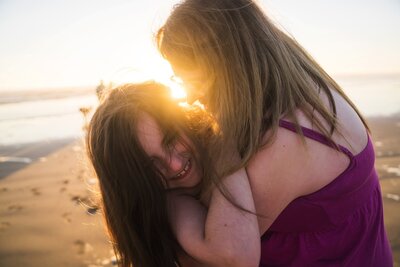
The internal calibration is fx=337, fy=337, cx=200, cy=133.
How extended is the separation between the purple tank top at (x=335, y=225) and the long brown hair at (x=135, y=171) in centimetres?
53

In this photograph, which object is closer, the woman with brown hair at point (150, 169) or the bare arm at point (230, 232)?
the bare arm at point (230, 232)

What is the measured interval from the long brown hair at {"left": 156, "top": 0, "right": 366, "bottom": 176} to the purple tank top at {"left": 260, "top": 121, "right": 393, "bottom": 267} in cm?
13

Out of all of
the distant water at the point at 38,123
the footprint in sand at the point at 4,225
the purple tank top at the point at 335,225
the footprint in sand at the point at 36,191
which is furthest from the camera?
the distant water at the point at 38,123

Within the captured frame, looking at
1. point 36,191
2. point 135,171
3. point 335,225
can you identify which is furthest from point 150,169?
point 36,191

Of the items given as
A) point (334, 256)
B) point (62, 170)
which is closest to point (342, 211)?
point (334, 256)

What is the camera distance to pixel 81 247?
12.6 feet

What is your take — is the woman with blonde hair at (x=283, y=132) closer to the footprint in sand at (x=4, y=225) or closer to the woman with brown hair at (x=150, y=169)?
the woman with brown hair at (x=150, y=169)

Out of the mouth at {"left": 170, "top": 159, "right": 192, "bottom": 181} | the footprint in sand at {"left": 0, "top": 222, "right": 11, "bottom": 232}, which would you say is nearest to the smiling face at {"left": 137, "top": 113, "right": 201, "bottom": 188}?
the mouth at {"left": 170, "top": 159, "right": 192, "bottom": 181}

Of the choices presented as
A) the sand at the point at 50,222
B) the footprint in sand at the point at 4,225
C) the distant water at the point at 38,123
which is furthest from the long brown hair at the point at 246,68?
the distant water at the point at 38,123

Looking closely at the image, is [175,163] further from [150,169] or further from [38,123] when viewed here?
[38,123]

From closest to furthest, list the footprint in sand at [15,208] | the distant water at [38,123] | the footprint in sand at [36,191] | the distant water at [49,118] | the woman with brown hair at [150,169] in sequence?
the woman with brown hair at [150,169], the footprint in sand at [15,208], the footprint in sand at [36,191], the distant water at [38,123], the distant water at [49,118]

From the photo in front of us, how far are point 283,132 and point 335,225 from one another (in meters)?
0.56

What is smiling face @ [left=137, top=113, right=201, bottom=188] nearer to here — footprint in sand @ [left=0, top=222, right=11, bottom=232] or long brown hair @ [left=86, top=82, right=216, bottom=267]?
long brown hair @ [left=86, top=82, right=216, bottom=267]

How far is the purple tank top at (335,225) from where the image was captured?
1442 mm
